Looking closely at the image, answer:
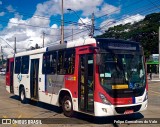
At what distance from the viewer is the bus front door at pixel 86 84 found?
31.6ft

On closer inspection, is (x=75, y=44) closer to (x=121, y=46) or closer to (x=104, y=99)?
(x=121, y=46)

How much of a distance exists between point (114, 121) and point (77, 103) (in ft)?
4.79

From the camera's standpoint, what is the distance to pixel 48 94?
41.6 ft

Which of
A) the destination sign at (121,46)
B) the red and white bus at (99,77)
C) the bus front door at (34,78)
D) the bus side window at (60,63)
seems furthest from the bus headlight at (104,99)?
the bus front door at (34,78)

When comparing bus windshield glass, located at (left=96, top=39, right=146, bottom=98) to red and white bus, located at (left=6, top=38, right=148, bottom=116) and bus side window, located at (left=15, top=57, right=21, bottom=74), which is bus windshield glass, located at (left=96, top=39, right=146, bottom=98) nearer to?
red and white bus, located at (left=6, top=38, right=148, bottom=116)

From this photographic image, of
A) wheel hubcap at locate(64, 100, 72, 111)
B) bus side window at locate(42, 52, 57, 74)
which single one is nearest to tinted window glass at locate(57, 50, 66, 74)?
bus side window at locate(42, 52, 57, 74)

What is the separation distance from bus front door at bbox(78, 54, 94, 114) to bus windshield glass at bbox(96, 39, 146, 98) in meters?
0.45

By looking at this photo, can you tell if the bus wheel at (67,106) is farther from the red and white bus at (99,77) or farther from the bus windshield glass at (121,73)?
the bus windshield glass at (121,73)

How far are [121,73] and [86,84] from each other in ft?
4.14

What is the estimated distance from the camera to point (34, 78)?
14.4 m

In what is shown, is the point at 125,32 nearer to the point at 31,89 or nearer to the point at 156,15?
the point at 156,15

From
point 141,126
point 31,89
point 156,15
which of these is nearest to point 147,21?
point 156,15

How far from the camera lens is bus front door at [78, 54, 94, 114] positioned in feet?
31.6

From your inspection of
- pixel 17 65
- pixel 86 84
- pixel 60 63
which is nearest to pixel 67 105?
pixel 86 84
